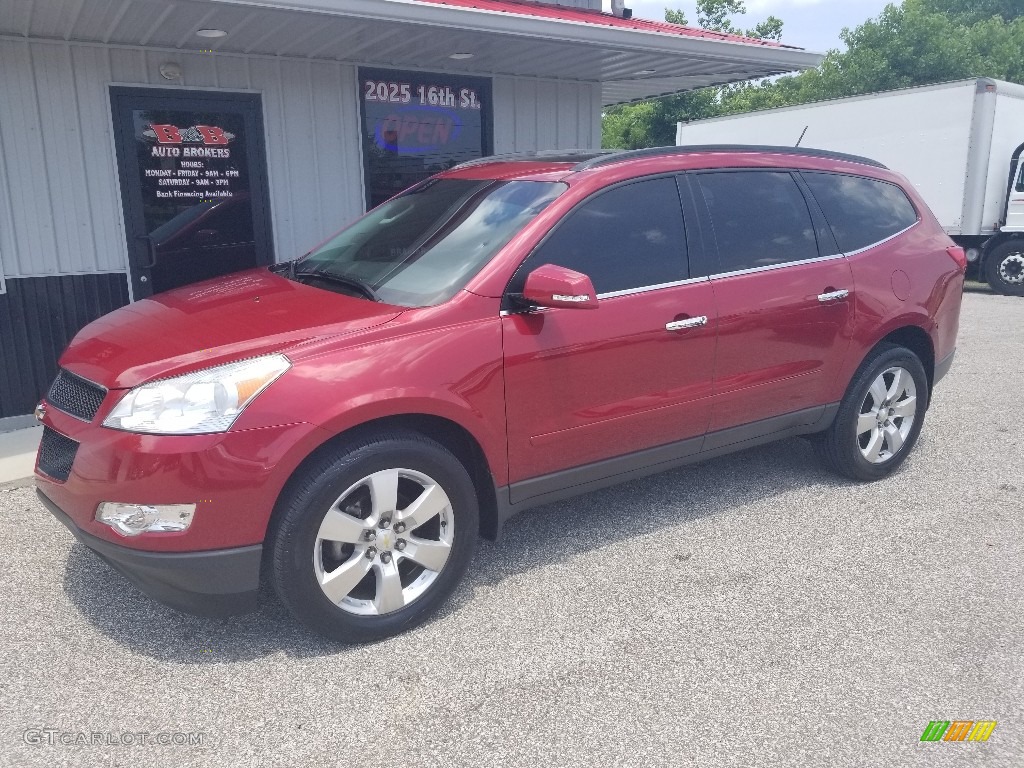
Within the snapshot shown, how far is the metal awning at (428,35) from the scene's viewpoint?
5.45 meters

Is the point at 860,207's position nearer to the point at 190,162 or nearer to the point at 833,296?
the point at 833,296

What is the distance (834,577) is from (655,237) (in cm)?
174

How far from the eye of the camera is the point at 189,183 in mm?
6738

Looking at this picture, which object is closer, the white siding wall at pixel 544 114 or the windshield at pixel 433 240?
the windshield at pixel 433 240

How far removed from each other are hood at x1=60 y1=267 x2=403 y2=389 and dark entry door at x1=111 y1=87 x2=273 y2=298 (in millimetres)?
3123

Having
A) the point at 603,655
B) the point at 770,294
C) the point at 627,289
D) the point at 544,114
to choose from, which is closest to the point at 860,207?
the point at 770,294

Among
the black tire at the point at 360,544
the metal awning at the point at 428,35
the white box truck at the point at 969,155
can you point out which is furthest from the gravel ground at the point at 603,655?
the white box truck at the point at 969,155

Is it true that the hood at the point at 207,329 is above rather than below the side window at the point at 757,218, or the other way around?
below

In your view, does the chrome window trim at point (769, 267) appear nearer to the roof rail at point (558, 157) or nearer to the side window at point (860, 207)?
the side window at point (860, 207)

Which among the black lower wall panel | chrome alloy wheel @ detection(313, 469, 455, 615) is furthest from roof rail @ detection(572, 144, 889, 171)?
the black lower wall panel

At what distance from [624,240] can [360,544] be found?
1791mm

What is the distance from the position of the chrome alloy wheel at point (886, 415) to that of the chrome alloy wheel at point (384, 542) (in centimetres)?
272

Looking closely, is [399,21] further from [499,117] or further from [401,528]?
[401,528]

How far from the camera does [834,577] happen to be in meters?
3.72
